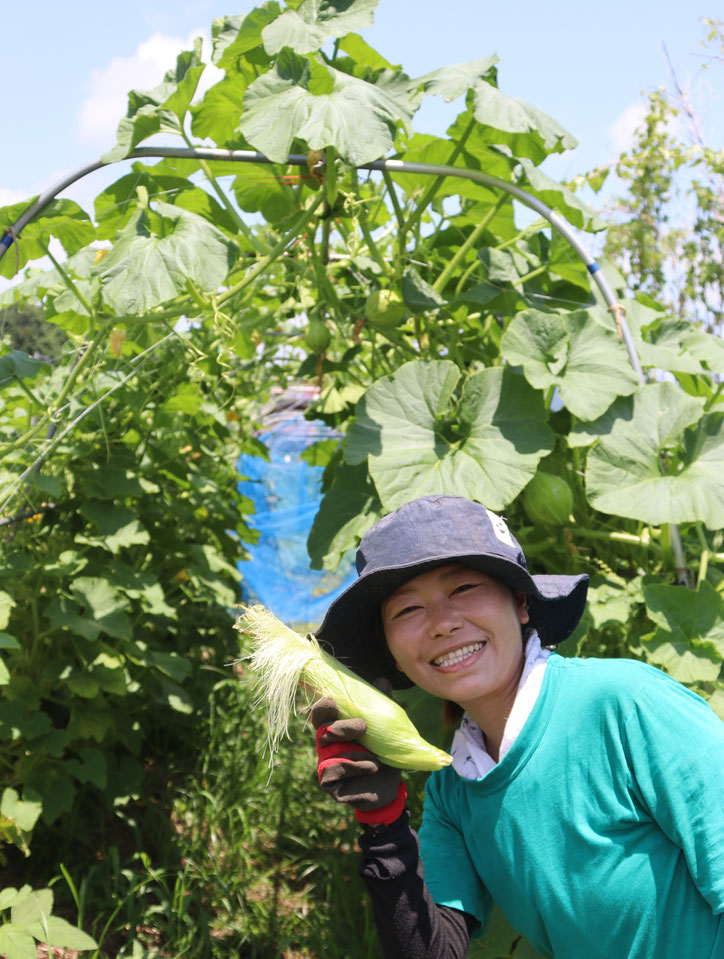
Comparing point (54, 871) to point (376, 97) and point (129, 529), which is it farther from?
point (376, 97)

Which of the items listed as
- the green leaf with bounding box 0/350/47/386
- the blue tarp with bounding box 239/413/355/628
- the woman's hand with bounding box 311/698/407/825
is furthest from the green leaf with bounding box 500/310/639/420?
the blue tarp with bounding box 239/413/355/628

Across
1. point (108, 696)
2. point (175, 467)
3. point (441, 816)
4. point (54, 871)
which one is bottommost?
point (54, 871)

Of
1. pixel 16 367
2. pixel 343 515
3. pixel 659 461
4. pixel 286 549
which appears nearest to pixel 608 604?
pixel 659 461

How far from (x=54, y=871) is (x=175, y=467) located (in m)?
1.35

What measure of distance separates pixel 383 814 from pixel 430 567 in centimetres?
37

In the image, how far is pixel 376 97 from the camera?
6.52ft

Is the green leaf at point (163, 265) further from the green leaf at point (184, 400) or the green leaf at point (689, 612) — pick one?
the green leaf at point (689, 612)

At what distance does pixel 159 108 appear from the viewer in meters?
2.08

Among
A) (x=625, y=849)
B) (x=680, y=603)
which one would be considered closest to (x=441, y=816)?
(x=625, y=849)

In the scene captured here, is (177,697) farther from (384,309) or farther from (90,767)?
(384,309)

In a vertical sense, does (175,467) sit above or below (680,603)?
above

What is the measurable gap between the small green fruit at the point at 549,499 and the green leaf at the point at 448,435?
99mm

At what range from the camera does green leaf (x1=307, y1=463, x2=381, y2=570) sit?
2.34 m

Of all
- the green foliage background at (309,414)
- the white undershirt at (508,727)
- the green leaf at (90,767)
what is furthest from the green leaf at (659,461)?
the green leaf at (90,767)
